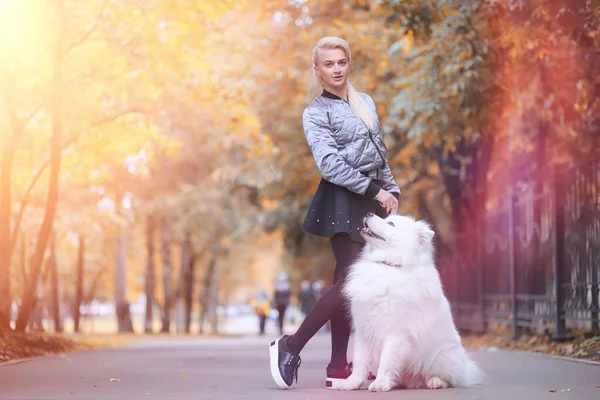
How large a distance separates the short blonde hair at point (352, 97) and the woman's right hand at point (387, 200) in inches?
19.0

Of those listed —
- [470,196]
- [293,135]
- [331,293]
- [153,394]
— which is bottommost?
[153,394]

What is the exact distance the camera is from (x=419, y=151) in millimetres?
21047

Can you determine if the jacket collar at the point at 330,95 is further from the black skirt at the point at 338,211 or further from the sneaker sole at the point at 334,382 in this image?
the sneaker sole at the point at 334,382

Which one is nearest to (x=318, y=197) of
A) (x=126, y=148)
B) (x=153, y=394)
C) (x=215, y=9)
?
(x=153, y=394)

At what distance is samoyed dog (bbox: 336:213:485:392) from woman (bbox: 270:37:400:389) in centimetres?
20

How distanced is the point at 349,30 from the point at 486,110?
13.6 ft

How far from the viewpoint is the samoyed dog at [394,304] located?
6312 millimetres

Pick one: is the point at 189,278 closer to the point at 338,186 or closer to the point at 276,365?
the point at 276,365

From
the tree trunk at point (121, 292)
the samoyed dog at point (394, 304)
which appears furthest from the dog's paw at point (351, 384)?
the tree trunk at point (121, 292)

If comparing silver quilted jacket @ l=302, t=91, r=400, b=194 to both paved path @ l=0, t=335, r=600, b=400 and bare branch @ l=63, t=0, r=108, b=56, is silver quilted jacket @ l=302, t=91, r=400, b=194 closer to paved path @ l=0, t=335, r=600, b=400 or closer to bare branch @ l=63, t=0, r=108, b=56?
paved path @ l=0, t=335, r=600, b=400

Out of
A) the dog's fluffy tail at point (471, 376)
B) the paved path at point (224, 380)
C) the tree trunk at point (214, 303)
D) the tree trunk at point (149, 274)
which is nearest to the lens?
the paved path at point (224, 380)

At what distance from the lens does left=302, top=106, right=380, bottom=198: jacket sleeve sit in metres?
6.65

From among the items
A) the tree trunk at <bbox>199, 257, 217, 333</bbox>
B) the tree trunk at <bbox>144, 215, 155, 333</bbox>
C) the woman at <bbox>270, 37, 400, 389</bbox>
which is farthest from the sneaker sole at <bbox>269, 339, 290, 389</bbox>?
the tree trunk at <bbox>199, 257, 217, 333</bbox>

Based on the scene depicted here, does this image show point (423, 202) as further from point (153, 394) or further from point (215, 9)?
point (153, 394)
